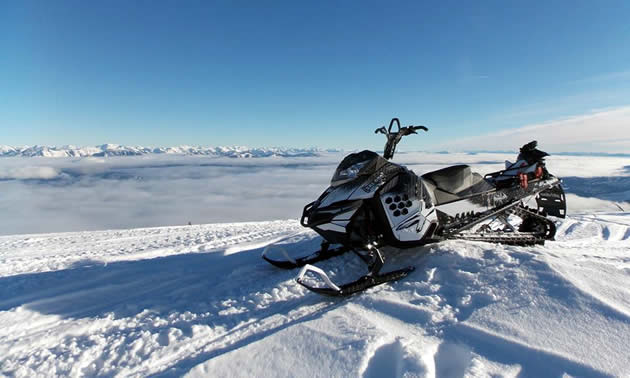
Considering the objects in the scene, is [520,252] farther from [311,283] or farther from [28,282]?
[28,282]

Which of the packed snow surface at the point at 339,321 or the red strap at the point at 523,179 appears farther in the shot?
the red strap at the point at 523,179

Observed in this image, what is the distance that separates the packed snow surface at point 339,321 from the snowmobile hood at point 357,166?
4.29 feet

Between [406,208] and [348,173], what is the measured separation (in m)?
0.87

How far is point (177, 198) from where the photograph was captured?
17688cm

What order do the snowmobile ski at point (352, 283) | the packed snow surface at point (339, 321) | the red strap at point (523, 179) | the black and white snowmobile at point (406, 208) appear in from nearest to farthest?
the packed snow surface at point (339, 321) → the snowmobile ski at point (352, 283) → the black and white snowmobile at point (406, 208) → the red strap at point (523, 179)

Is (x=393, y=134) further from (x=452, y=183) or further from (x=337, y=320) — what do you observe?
(x=337, y=320)

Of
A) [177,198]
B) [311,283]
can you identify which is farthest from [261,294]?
[177,198]

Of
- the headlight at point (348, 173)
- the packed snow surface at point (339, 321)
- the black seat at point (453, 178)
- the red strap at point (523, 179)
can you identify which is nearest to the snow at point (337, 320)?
the packed snow surface at point (339, 321)

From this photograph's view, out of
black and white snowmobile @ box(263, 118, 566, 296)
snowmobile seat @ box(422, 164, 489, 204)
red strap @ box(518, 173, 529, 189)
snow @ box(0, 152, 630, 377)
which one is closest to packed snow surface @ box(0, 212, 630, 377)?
snow @ box(0, 152, 630, 377)

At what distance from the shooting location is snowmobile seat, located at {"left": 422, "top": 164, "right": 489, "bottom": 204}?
13.5 ft

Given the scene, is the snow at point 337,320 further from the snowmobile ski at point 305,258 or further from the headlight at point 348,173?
the headlight at point 348,173

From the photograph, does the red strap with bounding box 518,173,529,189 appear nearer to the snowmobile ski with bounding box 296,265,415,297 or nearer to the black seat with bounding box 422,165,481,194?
the black seat with bounding box 422,165,481,194

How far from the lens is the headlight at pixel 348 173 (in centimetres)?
348

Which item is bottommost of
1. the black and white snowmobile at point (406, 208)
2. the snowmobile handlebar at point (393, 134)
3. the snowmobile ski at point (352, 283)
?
the snowmobile ski at point (352, 283)
